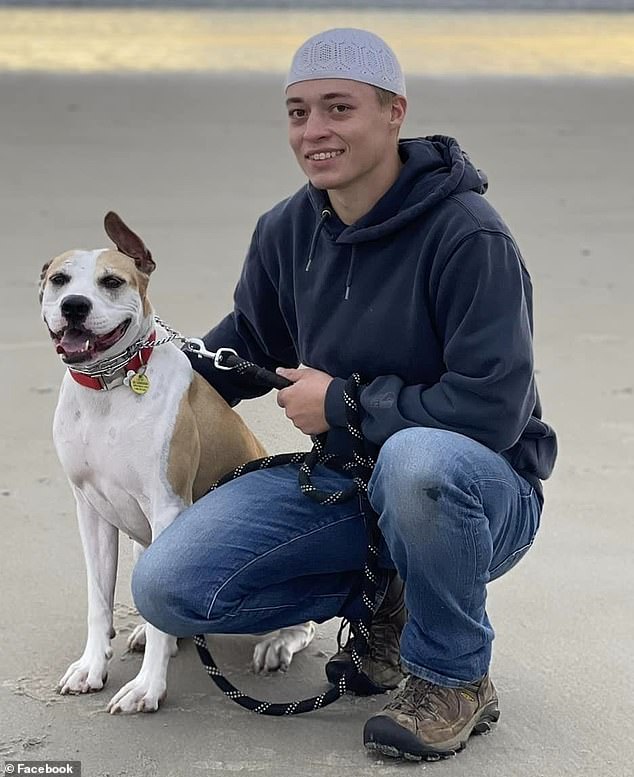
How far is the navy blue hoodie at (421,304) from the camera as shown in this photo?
2.71 m

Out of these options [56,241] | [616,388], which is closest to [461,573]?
[616,388]

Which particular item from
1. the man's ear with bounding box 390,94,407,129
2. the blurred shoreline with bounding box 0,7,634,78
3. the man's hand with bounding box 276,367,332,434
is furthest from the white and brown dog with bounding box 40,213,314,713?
the blurred shoreline with bounding box 0,7,634,78

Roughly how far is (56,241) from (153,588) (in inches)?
176

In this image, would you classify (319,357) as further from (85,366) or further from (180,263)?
(180,263)

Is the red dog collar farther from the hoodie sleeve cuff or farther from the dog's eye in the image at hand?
the hoodie sleeve cuff

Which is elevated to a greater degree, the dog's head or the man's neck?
the man's neck

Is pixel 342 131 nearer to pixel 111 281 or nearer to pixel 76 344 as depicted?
pixel 111 281

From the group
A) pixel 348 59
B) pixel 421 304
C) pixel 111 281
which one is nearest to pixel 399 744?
pixel 421 304

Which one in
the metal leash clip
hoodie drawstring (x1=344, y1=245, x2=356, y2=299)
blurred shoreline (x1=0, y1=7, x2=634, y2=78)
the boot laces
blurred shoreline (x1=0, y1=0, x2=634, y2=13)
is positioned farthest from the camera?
blurred shoreline (x1=0, y1=0, x2=634, y2=13)

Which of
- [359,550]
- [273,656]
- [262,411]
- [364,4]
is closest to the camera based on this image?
[359,550]

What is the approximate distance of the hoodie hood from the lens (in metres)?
2.85

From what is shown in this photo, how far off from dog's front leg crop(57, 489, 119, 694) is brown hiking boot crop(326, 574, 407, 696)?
20.0 inches

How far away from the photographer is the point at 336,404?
2869 mm

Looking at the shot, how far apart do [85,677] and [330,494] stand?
680 mm
